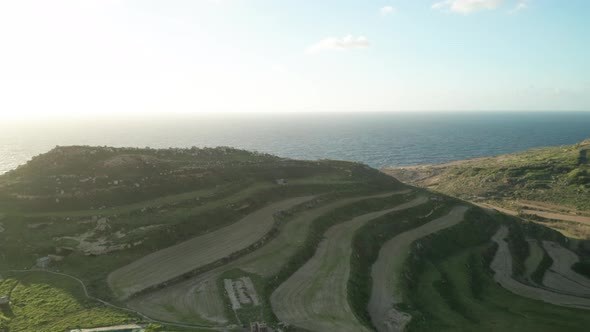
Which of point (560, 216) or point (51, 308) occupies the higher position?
point (51, 308)

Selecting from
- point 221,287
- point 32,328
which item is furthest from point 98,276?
point 221,287

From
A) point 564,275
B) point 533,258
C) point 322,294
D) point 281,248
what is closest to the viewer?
point 322,294

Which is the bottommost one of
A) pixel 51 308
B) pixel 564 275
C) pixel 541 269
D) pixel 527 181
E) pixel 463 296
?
pixel 564 275

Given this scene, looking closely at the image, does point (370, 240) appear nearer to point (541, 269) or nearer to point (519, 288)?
point (519, 288)

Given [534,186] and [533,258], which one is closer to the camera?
[533,258]

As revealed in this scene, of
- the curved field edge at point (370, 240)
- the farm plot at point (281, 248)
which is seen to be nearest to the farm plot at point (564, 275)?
the curved field edge at point (370, 240)

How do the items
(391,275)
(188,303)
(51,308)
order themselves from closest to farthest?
(51,308), (188,303), (391,275)

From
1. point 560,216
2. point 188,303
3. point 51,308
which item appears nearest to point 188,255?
point 188,303
